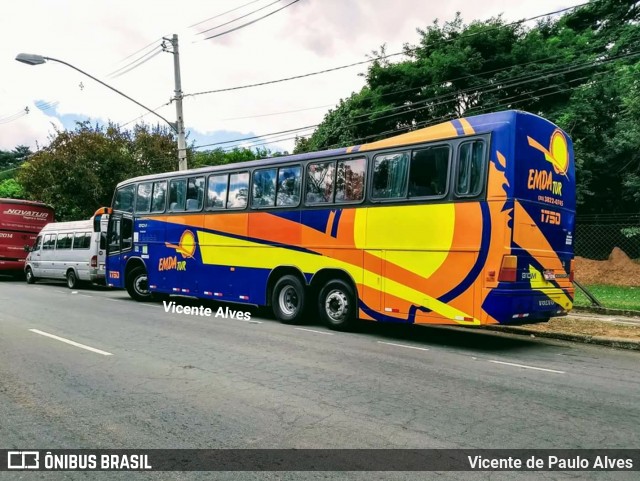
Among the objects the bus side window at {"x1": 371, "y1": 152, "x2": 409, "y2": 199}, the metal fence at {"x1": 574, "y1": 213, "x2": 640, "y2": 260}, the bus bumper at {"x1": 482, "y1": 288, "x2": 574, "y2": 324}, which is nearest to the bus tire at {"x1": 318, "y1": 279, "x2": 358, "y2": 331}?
the bus side window at {"x1": 371, "y1": 152, "x2": 409, "y2": 199}

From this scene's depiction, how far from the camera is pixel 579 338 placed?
393 inches

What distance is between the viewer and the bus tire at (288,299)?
1123 centimetres

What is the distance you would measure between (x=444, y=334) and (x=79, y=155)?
77.3 feet

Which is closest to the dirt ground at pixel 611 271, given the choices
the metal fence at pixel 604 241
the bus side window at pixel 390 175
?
the metal fence at pixel 604 241

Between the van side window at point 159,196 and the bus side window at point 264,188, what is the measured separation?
12.4 feet

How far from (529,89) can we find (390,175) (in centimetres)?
1708

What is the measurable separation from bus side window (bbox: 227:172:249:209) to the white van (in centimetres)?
917

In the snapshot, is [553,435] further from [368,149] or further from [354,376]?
[368,149]

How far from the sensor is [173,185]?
14.6 metres

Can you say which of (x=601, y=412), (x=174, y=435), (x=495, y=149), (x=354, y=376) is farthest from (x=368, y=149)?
(x=174, y=435)

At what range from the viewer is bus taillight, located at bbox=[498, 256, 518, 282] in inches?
320

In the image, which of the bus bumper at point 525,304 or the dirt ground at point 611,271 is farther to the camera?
the dirt ground at point 611,271

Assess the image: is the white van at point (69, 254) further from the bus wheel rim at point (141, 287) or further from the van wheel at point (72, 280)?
the bus wheel rim at point (141, 287)

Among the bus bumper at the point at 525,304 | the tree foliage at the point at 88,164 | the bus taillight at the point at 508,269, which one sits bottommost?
the bus bumper at the point at 525,304
